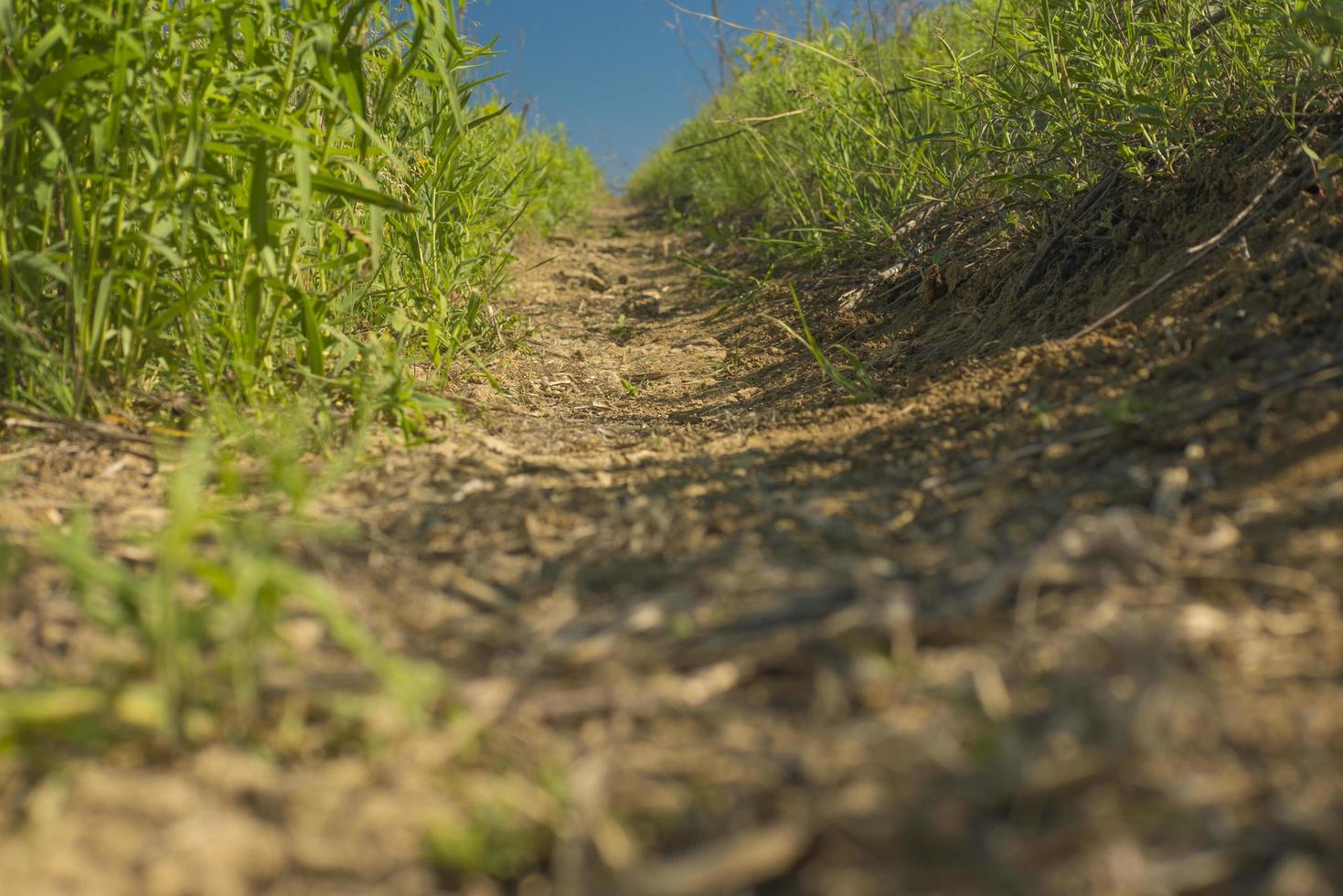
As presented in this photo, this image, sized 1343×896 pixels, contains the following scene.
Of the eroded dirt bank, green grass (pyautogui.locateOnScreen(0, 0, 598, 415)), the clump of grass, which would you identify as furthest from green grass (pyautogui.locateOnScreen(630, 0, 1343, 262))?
the clump of grass

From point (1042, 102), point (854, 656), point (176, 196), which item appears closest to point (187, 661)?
point (854, 656)

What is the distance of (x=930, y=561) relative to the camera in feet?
4.23

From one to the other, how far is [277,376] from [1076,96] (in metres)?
2.31

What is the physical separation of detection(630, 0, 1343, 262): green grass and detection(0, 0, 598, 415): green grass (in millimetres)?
916

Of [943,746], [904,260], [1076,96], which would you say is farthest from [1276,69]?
[943,746]

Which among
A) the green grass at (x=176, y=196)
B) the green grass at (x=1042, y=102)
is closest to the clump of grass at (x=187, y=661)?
the green grass at (x=176, y=196)

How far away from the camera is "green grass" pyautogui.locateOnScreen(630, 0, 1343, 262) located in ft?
8.09

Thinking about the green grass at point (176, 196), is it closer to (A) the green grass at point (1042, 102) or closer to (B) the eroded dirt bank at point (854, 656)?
(B) the eroded dirt bank at point (854, 656)

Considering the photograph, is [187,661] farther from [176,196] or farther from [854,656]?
[176,196]

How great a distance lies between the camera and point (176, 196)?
6.15 ft

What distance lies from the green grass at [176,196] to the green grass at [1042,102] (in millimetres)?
916

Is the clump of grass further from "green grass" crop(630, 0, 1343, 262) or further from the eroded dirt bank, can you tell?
"green grass" crop(630, 0, 1343, 262)

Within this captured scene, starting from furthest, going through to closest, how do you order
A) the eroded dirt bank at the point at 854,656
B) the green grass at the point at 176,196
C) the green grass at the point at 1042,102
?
the green grass at the point at 1042,102 < the green grass at the point at 176,196 < the eroded dirt bank at the point at 854,656

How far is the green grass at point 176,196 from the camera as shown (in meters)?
1.82
